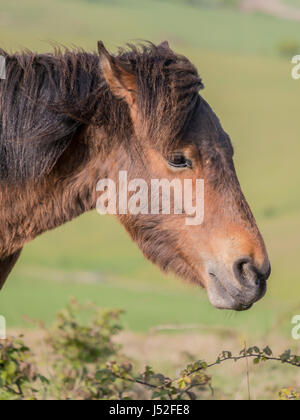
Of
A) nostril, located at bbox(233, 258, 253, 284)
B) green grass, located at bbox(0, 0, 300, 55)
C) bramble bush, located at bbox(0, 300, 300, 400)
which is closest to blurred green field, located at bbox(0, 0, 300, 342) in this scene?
green grass, located at bbox(0, 0, 300, 55)

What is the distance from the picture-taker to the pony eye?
13.5 feet

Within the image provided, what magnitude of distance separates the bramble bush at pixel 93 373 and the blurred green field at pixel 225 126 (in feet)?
13.5

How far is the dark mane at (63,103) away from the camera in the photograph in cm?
418

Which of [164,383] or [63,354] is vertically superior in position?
[63,354]

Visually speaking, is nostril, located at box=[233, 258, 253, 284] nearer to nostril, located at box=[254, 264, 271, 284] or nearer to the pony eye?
nostril, located at box=[254, 264, 271, 284]

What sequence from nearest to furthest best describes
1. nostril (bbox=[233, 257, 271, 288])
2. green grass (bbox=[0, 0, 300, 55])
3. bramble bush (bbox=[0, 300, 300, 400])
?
nostril (bbox=[233, 257, 271, 288]) < bramble bush (bbox=[0, 300, 300, 400]) < green grass (bbox=[0, 0, 300, 55])

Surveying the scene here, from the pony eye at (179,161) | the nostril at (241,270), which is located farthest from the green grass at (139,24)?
the nostril at (241,270)

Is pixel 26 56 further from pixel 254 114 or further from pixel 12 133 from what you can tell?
pixel 254 114

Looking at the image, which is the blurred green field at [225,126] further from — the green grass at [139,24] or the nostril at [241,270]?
the nostril at [241,270]

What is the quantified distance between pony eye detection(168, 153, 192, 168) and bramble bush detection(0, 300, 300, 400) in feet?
4.21

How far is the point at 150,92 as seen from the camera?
4141 millimetres

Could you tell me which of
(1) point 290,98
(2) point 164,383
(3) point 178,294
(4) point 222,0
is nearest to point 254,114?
(1) point 290,98
